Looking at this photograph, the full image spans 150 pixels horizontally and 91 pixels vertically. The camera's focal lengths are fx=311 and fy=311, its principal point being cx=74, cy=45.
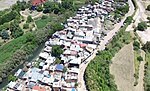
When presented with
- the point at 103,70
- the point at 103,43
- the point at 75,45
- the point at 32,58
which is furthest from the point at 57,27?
the point at 103,70

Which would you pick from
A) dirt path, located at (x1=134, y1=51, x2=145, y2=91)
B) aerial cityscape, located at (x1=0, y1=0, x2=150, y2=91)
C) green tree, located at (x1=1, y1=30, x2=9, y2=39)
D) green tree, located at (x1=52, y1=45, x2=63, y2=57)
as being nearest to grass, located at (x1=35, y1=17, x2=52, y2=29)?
aerial cityscape, located at (x1=0, y1=0, x2=150, y2=91)

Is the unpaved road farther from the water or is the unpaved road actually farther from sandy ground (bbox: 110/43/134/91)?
sandy ground (bbox: 110/43/134/91)

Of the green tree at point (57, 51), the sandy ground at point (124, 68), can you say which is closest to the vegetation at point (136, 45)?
the sandy ground at point (124, 68)

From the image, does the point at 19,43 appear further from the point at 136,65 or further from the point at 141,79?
the point at 141,79

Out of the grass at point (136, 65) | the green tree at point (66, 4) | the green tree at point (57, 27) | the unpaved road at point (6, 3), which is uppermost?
the green tree at point (66, 4)

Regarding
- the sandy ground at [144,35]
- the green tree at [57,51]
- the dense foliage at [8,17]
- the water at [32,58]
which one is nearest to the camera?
the water at [32,58]

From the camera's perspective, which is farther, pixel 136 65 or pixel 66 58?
pixel 136 65

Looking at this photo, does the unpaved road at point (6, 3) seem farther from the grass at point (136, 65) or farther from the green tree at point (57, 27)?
the grass at point (136, 65)

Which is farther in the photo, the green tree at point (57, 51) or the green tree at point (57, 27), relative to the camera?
the green tree at point (57, 27)
